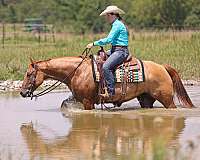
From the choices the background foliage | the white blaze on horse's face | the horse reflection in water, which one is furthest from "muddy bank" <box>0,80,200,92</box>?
the background foliage

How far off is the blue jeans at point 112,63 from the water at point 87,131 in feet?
1.91

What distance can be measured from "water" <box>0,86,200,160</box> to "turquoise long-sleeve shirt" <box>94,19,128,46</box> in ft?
4.31

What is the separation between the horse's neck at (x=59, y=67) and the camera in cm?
1497

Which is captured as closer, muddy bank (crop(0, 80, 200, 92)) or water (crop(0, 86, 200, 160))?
water (crop(0, 86, 200, 160))

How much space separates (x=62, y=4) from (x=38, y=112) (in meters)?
60.3

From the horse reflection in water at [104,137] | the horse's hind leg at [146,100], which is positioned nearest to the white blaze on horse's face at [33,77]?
the horse reflection in water at [104,137]

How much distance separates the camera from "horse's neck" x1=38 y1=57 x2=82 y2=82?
1497 centimetres

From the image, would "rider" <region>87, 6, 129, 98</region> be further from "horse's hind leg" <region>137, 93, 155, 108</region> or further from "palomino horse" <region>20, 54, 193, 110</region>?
"horse's hind leg" <region>137, 93, 155, 108</region>

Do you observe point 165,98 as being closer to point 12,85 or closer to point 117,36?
point 117,36

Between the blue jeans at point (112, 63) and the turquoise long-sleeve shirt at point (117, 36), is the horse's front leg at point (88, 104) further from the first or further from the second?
the turquoise long-sleeve shirt at point (117, 36)

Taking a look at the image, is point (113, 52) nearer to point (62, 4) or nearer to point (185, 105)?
point (185, 105)

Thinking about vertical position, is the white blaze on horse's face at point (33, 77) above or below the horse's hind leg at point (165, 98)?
above

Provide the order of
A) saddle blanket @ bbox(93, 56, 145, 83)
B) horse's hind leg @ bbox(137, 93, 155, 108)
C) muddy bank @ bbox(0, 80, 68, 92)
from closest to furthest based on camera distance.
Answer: saddle blanket @ bbox(93, 56, 145, 83)
horse's hind leg @ bbox(137, 93, 155, 108)
muddy bank @ bbox(0, 80, 68, 92)

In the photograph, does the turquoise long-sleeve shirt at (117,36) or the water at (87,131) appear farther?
the turquoise long-sleeve shirt at (117,36)
